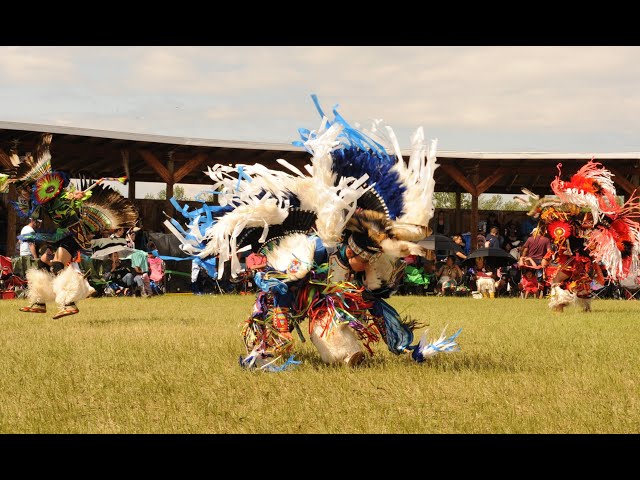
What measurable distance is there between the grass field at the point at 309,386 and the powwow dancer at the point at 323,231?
0.35 meters

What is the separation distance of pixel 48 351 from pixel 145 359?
1.06 meters

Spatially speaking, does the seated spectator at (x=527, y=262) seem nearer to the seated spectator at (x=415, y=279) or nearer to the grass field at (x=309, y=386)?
the seated spectator at (x=415, y=279)

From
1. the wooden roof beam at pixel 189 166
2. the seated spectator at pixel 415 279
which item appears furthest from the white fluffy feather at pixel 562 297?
the wooden roof beam at pixel 189 166

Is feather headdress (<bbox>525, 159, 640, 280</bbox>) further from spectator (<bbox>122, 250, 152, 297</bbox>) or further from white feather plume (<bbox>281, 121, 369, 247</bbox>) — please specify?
spectator (<bbox>122, 250, 152, 297</bbox>)

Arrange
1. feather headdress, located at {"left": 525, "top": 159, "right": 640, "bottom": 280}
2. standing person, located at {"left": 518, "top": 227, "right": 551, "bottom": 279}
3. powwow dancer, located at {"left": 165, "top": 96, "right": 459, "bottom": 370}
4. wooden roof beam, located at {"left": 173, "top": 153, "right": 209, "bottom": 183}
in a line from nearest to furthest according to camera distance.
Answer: powwow dancer, located at {"left": 165, "top": 96, "right": 459, "bottom": 370}
feather headdress, located at {"left": 525, "top": 159, "right": 640, "bottom": 280}
standing person, located at {"left": 518, "top": 227, "right": 551, "bottom": 279}
wooden roof beam, located at {"left": 173, "top": 153, "right": 209, "bottom": 183}

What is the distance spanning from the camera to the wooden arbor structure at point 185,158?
17.5 m

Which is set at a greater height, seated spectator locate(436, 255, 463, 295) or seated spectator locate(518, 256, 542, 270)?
seated spectator locate(518, 256, 542, 270)

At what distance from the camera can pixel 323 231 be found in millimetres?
6199

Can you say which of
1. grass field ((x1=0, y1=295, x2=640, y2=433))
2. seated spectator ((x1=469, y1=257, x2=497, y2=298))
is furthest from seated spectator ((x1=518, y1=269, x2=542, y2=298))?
grass field ((x1=0, y1=295, x2=640, y2=433))

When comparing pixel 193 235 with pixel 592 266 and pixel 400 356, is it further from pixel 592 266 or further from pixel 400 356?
pixel 592 266

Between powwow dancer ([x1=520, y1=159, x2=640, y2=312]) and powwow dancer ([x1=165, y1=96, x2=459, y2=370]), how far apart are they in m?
5.87

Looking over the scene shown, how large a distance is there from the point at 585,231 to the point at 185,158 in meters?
10.4

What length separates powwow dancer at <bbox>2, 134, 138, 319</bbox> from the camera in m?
10.1

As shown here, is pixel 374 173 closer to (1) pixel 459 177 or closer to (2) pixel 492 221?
(1) pixel 459 177
